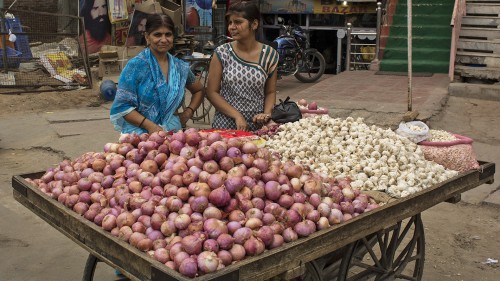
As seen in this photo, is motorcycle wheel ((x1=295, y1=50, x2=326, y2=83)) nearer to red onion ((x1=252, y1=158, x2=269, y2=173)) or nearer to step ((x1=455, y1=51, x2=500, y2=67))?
step ((x1=455, y1=51, x2=500, y2=67))

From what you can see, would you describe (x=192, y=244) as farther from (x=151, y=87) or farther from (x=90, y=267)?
(x=151, y=87)

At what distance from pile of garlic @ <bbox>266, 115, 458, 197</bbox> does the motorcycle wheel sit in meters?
8.90

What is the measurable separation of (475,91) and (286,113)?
6.61 meters

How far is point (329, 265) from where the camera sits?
10.3 feet

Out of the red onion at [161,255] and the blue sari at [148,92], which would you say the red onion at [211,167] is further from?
the blue sari at [148,92]

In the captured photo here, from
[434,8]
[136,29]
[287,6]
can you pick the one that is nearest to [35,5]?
[136,29]

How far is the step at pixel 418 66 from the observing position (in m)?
11.3

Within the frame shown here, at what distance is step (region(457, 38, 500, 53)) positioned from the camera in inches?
403

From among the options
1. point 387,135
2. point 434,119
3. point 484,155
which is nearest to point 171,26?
point 387,135

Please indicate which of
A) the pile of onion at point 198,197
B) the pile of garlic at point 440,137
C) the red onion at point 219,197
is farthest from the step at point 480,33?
the red onion at point 219,197

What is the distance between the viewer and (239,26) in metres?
3.78

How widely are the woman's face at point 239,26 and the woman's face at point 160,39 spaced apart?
437mm

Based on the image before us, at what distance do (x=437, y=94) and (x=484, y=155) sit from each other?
8.21ft

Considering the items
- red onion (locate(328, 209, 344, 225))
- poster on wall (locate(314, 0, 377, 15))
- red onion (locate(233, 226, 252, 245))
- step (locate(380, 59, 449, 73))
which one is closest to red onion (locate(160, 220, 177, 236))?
red onion (locate(233, 226, 252, 245))
